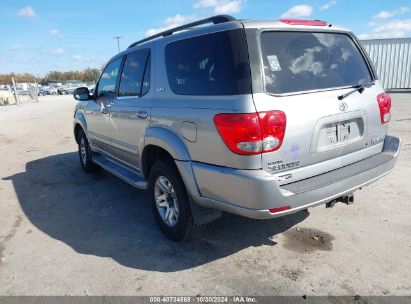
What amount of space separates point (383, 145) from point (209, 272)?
2.15 metres

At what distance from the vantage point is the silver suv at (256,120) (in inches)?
102

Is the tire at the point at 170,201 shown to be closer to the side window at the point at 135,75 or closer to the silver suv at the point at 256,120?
the silver suv at the point at 256,120

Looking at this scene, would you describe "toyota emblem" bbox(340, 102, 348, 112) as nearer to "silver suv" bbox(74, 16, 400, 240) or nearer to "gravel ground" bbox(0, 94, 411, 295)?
"silver suv" bbox(74, 16, 400, 240)

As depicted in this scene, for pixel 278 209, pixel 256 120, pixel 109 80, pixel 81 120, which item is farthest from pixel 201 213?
pixel 81 120

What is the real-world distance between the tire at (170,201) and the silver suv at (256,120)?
0.04ft

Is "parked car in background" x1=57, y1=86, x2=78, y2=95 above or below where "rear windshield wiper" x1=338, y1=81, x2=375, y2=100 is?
below

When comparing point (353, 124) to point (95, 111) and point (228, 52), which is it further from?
point (95, 111)

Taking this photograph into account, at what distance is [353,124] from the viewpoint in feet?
10.2

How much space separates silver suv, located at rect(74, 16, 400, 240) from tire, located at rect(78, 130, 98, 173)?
2.70m

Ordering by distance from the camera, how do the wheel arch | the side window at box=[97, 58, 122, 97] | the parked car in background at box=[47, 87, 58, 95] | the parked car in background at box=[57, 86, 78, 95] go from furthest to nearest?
the parked car in background at box=[47, 87, 58, 95]
the parked car in background at box=[57, 86, 78, 95]
the side window at box=[97, 58, 122, 97]
the wheel arch

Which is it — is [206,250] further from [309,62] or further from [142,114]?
→ [309,62]

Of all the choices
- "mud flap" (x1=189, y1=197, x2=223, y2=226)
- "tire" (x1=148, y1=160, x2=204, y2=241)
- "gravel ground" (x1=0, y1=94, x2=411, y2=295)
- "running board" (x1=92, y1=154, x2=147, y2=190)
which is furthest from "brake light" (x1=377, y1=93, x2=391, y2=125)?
"running board" (x1=92, y1=154, x2=147, y2=190)

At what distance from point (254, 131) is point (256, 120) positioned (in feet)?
0.27

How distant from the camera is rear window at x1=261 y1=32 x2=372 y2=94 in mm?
2721
